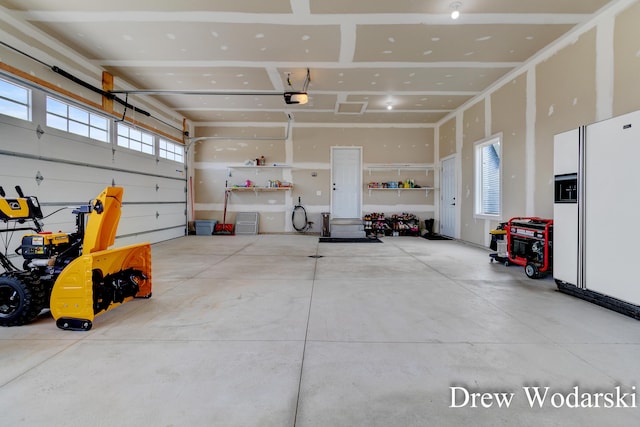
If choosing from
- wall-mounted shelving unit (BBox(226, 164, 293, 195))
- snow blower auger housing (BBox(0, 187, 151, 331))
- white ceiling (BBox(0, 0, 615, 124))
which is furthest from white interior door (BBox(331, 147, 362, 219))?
snow blower auger housing (BBox(0, 187, 151, 331))

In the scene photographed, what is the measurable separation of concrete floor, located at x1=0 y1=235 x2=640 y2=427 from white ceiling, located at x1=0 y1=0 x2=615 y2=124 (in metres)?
3.42

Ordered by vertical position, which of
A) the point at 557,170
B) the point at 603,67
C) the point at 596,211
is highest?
the point at 603,67

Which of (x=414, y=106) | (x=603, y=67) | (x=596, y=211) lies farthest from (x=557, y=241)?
(x=414, y=106)

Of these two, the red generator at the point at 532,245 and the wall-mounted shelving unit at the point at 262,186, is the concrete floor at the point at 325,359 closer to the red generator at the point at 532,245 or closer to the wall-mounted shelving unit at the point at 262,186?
the red generator at the point at 532,245

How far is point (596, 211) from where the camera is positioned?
2.78 metres

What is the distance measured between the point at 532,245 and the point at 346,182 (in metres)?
5.60

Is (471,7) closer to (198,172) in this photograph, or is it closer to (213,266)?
(213,266)

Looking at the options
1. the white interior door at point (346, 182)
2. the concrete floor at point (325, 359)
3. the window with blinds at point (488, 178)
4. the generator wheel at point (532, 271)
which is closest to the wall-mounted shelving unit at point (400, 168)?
the white interior door at point (346, 182)

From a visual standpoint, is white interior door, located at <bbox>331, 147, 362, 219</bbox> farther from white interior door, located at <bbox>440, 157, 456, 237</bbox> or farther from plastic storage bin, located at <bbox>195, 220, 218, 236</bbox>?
plastic storage bin, located at <bbox>195, 220, 218, 236</bbox>

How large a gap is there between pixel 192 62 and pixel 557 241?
19.6 ft

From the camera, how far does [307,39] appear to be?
4156mm

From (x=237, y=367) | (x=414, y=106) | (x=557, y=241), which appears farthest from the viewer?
(x=414, y=106)

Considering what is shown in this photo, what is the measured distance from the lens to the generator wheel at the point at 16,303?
2195 millimetres

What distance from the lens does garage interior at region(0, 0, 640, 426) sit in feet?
4.95
